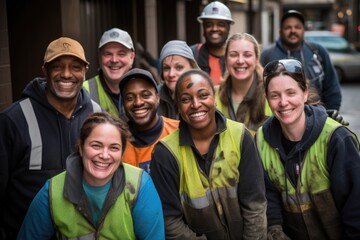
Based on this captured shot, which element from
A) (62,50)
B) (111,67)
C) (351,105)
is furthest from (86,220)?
(351,105)

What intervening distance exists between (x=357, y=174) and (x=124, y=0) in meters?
6.66

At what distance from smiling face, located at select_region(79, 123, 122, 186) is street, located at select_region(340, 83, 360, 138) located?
8734 millimetres

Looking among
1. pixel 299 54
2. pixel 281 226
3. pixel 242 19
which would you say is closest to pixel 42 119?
pixel 281 226

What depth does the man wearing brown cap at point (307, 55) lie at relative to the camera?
6173 mm

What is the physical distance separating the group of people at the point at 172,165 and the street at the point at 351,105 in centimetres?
790

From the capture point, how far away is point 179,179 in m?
3.55

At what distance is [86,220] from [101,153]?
39cm

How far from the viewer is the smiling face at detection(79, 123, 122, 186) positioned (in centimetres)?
328

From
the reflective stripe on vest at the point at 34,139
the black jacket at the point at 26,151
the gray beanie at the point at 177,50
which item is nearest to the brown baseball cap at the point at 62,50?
the black jacket at the point at 26,151

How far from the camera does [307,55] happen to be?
6.22 m

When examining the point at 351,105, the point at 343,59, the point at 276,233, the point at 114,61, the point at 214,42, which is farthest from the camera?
the point at 343,59

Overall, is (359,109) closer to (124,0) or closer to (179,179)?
(124,0)

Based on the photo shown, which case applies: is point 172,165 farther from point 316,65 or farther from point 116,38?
point 316,65

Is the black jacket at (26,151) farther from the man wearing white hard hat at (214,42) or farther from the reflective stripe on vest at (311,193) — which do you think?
the man wearing white hard hat at (214,42)
